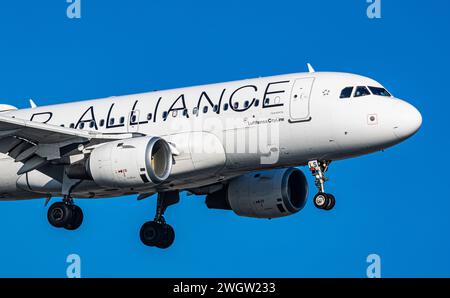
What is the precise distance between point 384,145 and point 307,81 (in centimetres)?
365

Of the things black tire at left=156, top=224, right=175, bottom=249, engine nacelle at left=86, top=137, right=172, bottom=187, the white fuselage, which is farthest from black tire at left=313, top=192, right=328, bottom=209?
black tire at left=156, top=224, right=175, bottom=249

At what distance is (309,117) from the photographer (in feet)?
149

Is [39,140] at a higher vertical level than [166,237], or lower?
higher

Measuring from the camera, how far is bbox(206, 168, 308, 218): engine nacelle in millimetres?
50469

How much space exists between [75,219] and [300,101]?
30.3ft

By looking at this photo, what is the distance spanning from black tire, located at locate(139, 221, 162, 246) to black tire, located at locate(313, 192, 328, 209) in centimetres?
771

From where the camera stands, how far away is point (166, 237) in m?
50.5

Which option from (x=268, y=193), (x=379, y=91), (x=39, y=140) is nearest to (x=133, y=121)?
(x=39, y=140)

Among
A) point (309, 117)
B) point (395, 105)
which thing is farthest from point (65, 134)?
point (395, 105)

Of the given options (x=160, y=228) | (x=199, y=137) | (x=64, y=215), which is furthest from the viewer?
(x=160, y=228)

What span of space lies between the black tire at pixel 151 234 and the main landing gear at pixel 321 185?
7.47 meters

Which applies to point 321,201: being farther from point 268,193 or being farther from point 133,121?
point 133,121

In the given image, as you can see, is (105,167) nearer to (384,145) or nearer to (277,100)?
(277,100)

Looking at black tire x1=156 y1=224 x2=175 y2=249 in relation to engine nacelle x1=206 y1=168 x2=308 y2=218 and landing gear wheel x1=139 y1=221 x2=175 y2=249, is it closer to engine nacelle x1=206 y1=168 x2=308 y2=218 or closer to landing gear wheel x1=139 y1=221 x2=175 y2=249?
landing gear wheel x1=139 y1=221 x2=175 y2=249
